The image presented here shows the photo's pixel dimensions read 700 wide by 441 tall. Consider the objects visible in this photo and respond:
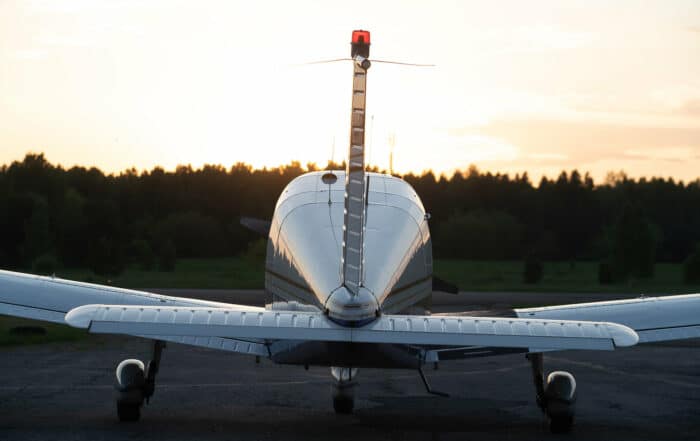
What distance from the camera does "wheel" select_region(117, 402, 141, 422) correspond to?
1349 cm

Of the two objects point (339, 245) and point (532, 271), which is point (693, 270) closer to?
point (532, 271)

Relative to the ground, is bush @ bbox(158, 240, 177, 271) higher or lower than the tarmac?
A: lower

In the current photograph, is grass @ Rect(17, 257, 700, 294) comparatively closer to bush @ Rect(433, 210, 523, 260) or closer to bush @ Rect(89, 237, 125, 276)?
bush @ Rect(89, 237, 125, 276)

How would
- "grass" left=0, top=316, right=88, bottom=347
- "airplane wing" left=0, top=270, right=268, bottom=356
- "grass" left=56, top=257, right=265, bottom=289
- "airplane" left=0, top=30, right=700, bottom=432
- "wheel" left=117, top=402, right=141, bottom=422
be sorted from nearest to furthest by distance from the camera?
"airplane" left=0, top=30, right=700, bottom=432, "airplane wing" left=0, top=270, right=268, bottom=356, "wheel" left=117, top=402, right=141, bottom=422, "grass" left=0, top=316, right=88, bottom=347, "grass" left=56, top=257, right=265, bottom=289

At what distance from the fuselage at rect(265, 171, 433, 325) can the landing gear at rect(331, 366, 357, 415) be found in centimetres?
124

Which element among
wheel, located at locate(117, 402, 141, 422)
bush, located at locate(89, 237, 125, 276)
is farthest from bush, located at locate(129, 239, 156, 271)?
wheel, located at locate(117, 402, 141, 422)

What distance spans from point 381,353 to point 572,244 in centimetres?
8750

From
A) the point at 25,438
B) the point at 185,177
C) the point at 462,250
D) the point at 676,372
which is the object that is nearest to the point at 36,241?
the point at 185,177

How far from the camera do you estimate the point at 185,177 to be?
8038 centimetres

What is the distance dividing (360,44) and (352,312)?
2.68 m

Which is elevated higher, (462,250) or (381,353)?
(381,353)

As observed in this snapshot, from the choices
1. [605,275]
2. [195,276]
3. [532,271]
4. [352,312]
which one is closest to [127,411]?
[352,312]

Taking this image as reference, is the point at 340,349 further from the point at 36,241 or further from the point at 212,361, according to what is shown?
the point at 36,241

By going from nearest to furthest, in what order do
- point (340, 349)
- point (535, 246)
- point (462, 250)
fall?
point (340, 349) < point (462, 250) < point (535, 246)
